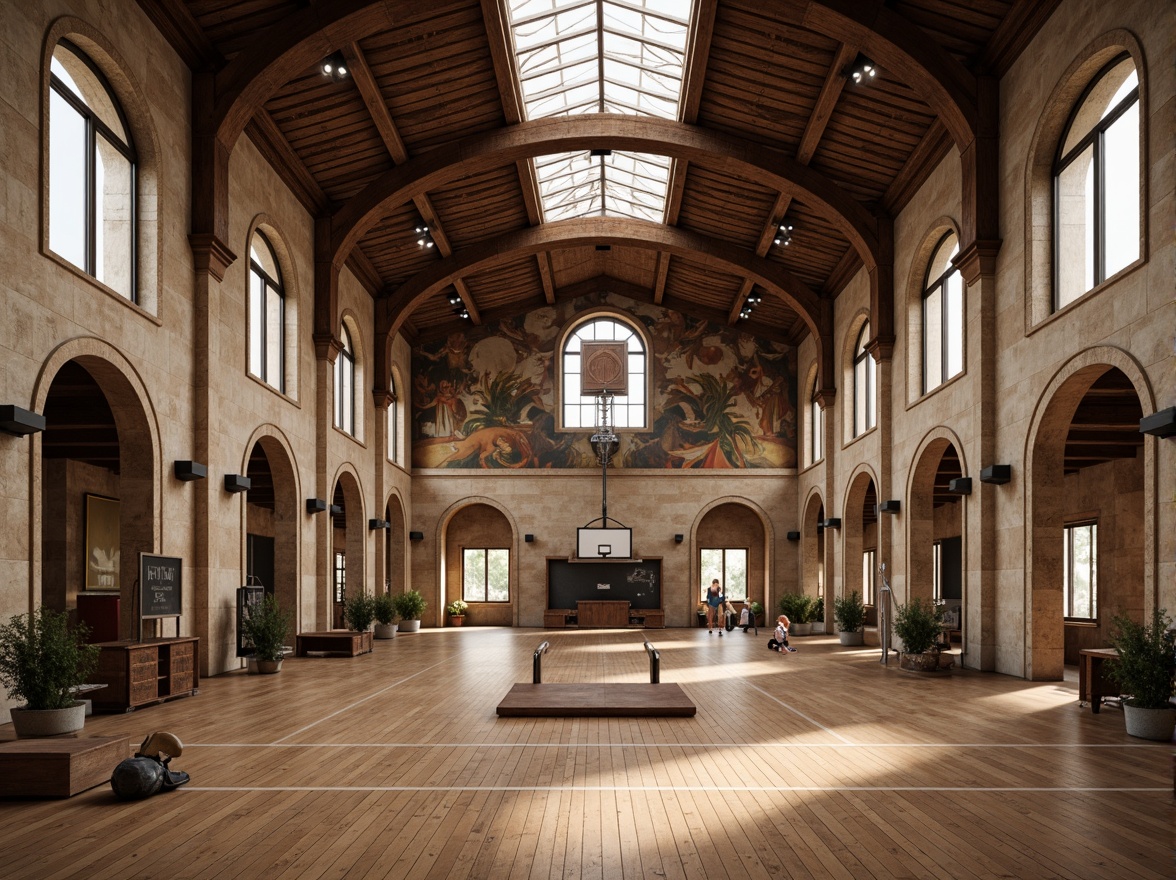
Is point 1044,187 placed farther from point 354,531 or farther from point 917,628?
point 354,531

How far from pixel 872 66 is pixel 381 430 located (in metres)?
16.7

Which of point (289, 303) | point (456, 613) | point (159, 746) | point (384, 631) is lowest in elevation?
point (456, 613)

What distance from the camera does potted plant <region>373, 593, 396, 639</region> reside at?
25.4 m

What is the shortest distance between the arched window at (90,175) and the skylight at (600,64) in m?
7.01

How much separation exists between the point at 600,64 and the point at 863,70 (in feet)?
19.5

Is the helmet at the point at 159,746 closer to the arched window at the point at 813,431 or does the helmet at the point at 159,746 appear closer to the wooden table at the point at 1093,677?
the wooden table at the point at 1093,677

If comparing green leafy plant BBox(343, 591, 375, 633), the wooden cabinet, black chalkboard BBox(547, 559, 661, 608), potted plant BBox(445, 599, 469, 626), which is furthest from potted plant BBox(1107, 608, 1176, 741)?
potted plant BBox(445, 599, 469, 626)

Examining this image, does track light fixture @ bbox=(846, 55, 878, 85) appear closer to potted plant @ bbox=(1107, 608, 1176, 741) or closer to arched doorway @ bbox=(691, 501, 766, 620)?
potted plant @ bbox=(1107, 608, 1176, 741)

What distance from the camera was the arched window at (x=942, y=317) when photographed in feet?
60.4

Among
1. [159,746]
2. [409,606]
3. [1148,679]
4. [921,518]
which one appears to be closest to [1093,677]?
[1148,679]

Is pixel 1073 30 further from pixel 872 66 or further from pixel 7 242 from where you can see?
pixel 7 242

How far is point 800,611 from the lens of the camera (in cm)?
2767

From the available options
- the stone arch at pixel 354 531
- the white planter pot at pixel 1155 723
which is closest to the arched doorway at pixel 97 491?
the stone arch at pixel 354 531

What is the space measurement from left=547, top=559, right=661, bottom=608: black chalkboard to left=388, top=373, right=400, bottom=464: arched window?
618 cm
